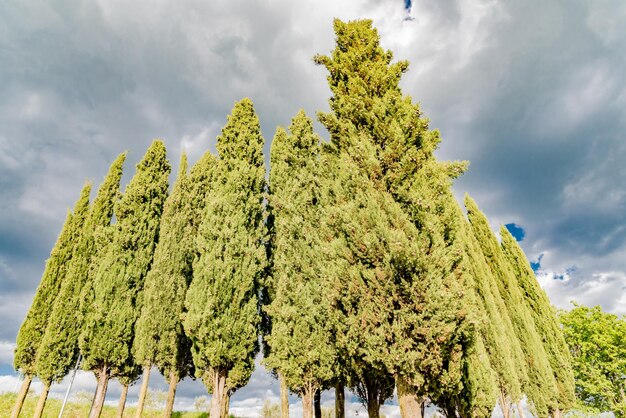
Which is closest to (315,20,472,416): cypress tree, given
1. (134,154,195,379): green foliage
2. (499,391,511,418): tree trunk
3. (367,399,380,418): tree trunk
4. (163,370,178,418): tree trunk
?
(367,399,380,418): tree trunk

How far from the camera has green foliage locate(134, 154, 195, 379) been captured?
521 inches

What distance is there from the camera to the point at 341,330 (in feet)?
22.2

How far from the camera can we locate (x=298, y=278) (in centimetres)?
1174

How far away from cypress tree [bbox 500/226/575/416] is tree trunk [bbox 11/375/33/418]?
998 inches

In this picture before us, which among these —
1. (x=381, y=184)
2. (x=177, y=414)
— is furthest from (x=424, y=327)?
(x=177, y=414)

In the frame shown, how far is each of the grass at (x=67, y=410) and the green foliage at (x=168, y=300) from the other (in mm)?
3622

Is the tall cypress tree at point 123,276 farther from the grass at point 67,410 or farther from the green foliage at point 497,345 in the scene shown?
the green foliage at point 497,345

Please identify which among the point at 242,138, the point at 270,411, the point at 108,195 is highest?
the point at 242,138

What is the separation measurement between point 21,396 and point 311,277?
13.6m

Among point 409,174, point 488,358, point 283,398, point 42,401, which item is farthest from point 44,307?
point 488,358

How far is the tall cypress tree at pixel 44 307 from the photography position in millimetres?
13408

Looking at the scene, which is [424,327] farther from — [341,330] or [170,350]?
[170,350]

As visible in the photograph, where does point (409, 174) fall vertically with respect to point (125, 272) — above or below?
below

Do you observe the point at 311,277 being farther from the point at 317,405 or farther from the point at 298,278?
the point at 317,405
